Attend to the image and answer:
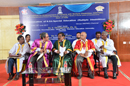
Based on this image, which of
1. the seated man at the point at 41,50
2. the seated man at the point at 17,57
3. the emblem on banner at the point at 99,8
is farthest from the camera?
the emblem on banner at the point at 99,8

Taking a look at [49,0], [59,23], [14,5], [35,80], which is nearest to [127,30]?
[59,23]

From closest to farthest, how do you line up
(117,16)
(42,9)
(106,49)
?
(106,49) < (42,9) < (117,16)

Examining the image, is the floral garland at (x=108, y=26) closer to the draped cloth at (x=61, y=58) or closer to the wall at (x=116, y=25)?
the wall at (x=116, y=25)

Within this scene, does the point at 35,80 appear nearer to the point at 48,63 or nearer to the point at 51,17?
the point at 48,63

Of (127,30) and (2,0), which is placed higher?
(2,0)

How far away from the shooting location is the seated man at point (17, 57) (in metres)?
4.01

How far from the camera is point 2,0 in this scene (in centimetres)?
557

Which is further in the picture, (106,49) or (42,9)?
(42,9)

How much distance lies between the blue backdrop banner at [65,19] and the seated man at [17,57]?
3.48 ft

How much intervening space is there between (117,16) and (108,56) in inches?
123

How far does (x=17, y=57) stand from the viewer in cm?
408

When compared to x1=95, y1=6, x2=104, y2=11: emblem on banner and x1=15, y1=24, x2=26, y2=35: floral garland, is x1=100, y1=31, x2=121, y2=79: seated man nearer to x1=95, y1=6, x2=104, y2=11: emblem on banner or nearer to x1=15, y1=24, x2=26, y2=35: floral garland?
x1=95, y1=6, x2=104, y2=11: emblem on banner

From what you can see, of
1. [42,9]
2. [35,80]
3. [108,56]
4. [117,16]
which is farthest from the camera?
[117,16]

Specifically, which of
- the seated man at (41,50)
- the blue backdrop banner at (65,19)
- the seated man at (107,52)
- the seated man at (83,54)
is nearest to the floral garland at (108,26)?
the blue backdrop banner at (65,19)
